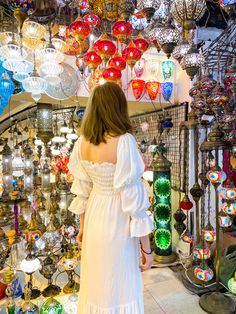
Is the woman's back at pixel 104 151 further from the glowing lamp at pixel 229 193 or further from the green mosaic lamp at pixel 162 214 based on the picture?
the green mosaic lamp at pixel 162 214

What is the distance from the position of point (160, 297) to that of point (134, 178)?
190 cm

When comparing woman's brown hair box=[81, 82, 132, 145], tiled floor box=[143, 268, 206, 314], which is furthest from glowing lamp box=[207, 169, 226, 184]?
tiled floor box=[143, 268, 206, 314]

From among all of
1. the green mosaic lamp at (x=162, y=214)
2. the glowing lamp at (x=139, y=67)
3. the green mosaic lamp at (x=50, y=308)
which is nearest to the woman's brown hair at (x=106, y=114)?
the green mosaic lamp at (x=50, y=308)

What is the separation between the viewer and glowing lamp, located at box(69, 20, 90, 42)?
2057 millimetres

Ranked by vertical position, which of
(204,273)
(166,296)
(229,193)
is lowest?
(166,296)

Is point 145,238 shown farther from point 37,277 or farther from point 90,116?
point 37,277

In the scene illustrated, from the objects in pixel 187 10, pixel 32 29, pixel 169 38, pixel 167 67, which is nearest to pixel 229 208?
pixel 169 38

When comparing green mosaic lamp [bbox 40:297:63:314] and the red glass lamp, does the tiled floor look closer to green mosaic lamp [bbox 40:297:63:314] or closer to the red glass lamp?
green mosaic lamp [bbox 40:297:63:314]

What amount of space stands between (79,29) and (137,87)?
1.04 meters

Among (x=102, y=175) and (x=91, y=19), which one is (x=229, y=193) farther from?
(x=91, y=19)

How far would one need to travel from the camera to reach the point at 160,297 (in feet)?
8.18

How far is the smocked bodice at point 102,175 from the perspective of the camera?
1.28 m

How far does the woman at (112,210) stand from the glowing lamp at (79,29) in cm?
106

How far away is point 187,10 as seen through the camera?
159 centimetres
